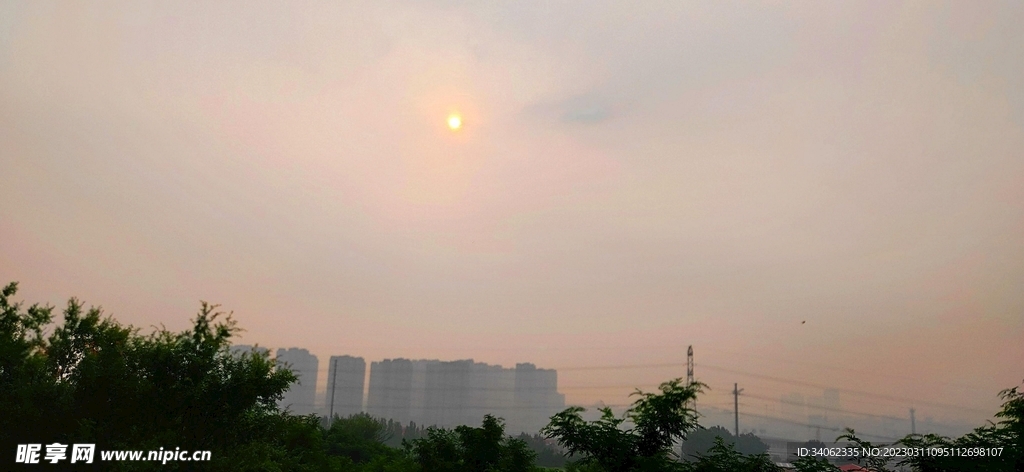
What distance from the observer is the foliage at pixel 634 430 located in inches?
897

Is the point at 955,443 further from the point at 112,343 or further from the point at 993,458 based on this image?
the point at 112,343

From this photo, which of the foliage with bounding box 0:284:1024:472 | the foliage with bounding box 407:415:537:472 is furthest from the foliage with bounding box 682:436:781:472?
the foliage with bounding box 407:415:537:472

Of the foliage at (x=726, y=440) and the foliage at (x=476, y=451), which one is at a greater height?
the foliage at (x=476, y=451)

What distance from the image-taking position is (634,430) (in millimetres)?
23406

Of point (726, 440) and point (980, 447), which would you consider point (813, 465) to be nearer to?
point (980, 447)

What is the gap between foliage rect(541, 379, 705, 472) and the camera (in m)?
22.8

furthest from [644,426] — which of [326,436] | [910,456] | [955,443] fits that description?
[326,436]

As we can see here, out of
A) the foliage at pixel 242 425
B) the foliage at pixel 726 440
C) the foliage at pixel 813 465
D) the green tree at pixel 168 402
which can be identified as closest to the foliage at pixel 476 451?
the foliage at pixel 242 425

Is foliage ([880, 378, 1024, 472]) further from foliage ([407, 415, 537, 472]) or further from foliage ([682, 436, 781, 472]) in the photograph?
foliage ([407, 415, 537, 472])

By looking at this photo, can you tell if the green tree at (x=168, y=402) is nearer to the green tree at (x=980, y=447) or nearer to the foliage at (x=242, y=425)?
the foliage at (x=242, y=425)

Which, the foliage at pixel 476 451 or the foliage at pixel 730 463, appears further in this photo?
the foliage at pixel 476 451

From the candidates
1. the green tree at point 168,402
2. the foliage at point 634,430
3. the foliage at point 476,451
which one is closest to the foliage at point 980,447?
the foliage at point 634,430

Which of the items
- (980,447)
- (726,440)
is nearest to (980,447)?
(980,447)

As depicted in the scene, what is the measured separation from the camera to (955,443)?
2303 cm
